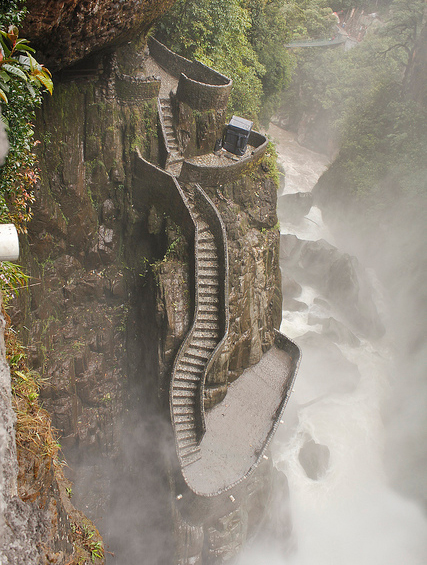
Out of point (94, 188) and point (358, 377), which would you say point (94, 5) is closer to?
point (94, 188)

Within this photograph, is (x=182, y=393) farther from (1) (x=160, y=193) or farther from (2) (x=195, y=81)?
(2) (x=195, y=81)

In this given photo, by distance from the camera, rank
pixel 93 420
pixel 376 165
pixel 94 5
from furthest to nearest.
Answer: pixel 376 165 → pixel 93 420 → pixel 94 5

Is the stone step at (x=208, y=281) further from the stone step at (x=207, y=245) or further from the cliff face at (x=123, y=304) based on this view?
the stone step at (x=207, y=245)

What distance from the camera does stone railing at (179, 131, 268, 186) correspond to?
45.3ft

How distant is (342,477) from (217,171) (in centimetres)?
1682

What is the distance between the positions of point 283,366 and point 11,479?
535 inches

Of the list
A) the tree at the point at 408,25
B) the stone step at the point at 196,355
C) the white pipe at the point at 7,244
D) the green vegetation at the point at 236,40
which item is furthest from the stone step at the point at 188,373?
the tree at the point at 408,25

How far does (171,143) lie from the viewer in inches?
583

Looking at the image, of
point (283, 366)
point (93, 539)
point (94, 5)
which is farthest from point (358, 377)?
point (94, 5)

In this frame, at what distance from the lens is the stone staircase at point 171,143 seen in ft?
47.8

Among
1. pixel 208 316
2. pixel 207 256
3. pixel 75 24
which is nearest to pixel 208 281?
pixel 207 256

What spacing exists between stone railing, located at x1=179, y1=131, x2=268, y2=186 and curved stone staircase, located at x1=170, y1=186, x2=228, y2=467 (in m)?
0.53

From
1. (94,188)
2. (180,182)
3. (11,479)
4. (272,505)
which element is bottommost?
(272,505)

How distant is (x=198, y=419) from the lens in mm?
12867
